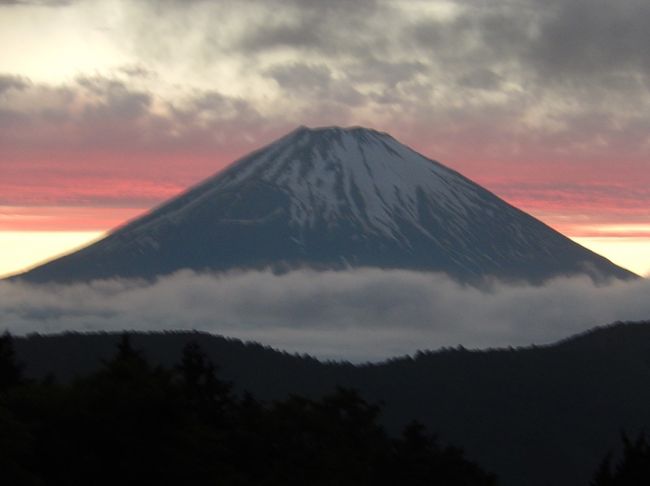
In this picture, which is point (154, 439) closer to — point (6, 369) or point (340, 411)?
point (340, 411)

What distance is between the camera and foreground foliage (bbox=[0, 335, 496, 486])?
1580 inches

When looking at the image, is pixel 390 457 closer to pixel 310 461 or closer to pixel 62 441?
pixel 310 461

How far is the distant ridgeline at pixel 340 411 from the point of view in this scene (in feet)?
135

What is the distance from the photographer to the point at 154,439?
1615 inches

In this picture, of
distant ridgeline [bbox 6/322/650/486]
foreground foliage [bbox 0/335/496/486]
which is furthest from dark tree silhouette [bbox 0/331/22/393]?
distant ridgeline [bbox 6/322/650/486]

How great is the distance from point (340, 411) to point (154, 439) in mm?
17320

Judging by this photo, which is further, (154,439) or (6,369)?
(6,369)

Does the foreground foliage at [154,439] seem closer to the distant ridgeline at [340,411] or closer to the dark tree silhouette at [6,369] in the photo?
the distant ridgeline at [340,411]

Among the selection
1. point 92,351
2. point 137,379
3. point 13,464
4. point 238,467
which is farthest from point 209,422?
point 92,351

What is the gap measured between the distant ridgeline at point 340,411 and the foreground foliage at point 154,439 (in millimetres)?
49

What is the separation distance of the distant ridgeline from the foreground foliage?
0.16 ft

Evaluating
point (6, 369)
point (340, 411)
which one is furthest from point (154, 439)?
point (6, 369)

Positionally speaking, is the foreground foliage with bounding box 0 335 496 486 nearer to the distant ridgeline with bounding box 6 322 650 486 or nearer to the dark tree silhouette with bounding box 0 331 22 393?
the distant ridgeline with bounding box 6 322 650 486

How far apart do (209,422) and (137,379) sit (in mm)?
15111
